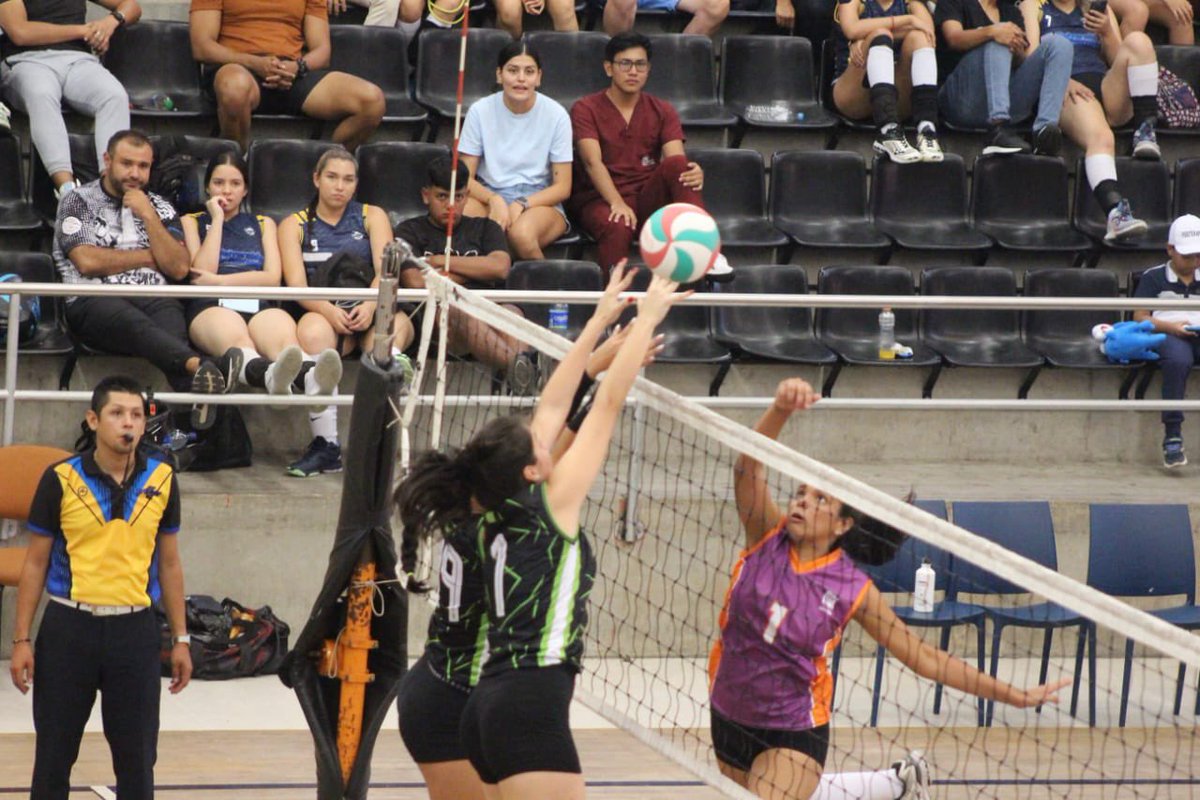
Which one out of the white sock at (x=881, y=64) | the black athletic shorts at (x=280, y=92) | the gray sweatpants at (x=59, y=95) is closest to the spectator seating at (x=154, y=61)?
the black athletic shorts at (x=280, y=92)

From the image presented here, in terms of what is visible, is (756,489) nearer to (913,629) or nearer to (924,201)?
(913,629)

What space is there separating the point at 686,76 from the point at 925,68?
1551 mm

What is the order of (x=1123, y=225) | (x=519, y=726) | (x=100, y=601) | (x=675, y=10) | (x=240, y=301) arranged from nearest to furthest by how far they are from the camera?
1. (x=519, y=726)
2. (x=100, y=601)
3. (x=240, y=301)
4. (x=1123, y=225)
5. (x=675, y=10)

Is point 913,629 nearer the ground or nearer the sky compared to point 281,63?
nearer the ground

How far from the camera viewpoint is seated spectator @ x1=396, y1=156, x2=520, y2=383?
8.43 meters

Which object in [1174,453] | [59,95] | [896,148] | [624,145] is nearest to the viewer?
[59,95]

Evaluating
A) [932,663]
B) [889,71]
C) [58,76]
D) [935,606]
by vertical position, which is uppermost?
[889,71]

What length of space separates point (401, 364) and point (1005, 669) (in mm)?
4265

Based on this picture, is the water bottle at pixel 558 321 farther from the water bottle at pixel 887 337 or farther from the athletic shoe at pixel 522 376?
the water bottle at pixel 887 337

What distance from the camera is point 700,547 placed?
8219 mm

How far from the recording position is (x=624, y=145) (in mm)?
9773

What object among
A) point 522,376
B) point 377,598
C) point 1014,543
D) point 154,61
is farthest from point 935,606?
point 154,61

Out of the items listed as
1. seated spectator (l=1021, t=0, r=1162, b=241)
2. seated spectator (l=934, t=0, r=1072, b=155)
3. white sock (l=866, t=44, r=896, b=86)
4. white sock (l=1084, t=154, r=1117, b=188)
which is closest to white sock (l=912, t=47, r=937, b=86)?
white sock (l=866, t=44, r=896, b=86)

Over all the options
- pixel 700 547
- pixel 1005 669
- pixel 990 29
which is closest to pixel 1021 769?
pixel 1005 669
